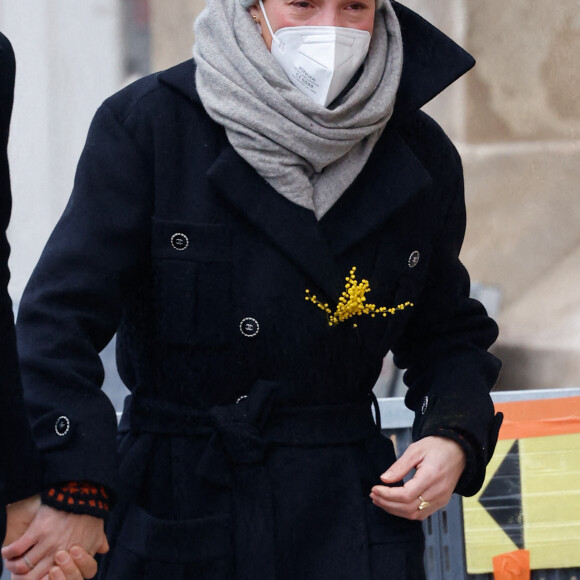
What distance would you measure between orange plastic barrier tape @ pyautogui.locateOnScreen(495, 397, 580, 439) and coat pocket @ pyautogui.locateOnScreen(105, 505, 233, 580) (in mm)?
1912

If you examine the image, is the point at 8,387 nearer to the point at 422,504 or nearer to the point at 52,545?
the point at 52,545

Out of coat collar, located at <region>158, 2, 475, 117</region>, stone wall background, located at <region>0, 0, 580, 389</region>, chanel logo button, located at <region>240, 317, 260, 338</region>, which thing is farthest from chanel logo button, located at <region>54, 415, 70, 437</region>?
stone wall background, located at <region>0, 0, 580, 389</region>

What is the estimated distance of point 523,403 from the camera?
435cm

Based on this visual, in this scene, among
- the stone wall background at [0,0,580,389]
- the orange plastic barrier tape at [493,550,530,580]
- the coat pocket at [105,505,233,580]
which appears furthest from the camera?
the stone wall background at [0,0,580,389]

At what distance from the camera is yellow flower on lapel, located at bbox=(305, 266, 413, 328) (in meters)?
2.61

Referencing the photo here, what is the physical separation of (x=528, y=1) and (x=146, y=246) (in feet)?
8.61

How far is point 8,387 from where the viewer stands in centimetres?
194

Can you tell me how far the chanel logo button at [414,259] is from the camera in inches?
108

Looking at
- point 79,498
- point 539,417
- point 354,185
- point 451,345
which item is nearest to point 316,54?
point 354,185

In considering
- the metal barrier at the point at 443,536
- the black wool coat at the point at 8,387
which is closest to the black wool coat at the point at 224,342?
the black wool coat at the point at 8,387

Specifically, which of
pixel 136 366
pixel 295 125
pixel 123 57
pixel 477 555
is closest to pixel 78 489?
pixel 136 366

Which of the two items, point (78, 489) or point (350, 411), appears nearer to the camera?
point (78, 489)

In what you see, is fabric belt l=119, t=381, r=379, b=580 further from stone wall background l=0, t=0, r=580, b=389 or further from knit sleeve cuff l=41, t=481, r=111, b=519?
stone wall background l=0, t=0, r=580, b=389

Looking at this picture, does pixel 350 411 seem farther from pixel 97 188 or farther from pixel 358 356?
pixel 97 188
